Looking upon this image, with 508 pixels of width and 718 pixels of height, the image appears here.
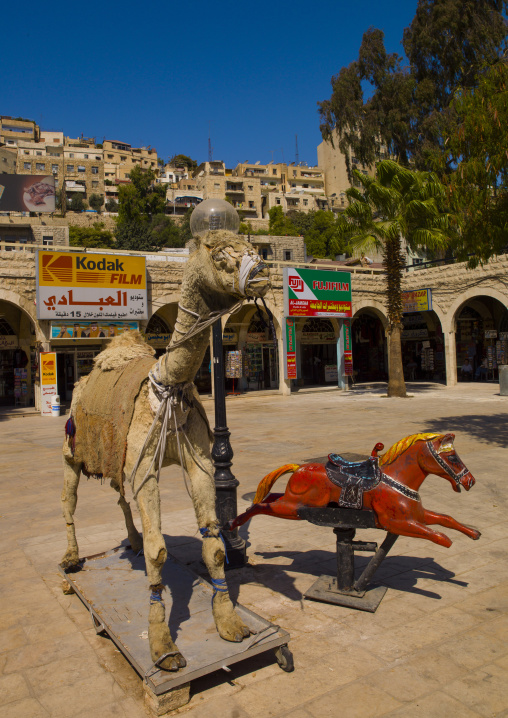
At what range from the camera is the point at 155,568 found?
3.32 meters

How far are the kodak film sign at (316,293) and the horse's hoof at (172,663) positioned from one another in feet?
63.7

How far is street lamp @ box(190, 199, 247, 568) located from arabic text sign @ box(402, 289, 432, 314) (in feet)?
67.4

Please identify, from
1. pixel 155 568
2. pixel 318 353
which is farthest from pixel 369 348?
pixel 155 568

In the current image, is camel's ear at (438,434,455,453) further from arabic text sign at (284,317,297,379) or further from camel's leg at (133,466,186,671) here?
arabic text sign at (284,317,297,379)

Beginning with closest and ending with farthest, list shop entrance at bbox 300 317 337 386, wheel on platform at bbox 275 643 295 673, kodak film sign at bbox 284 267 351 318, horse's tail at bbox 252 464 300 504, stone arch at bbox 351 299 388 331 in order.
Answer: wheel on platform at bbox 275 643 295 673, horse's tail at bbox 252 464 300 504, kodak film sign at bbox 284 267 351 318, stone arch at bbox 351 299 388 331, shop entrance at bbox 300 317 337 386

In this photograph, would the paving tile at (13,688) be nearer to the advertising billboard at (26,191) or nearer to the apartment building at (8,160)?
the advertising billboard at (26,191)

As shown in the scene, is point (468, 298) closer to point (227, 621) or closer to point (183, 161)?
point (227, 621)

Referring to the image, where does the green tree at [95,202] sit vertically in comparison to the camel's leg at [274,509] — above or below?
above

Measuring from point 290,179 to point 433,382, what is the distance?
87.2 metres

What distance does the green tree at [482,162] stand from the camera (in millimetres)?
8172

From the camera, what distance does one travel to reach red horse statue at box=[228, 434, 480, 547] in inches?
154

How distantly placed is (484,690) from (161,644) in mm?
1944

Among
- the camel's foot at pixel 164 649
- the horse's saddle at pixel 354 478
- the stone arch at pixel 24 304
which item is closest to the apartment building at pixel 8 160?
the stone arch at pixel 24 304

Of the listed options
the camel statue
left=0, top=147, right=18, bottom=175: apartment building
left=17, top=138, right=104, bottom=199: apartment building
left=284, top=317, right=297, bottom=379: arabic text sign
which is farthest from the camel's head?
left=17, top=138, right=104, bottom=199: apartment building
